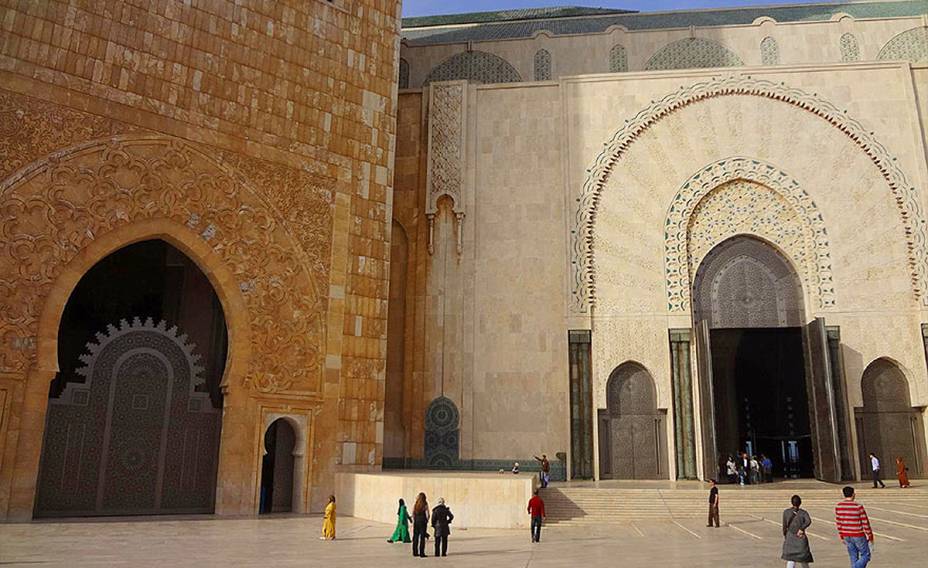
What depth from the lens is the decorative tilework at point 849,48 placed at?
13125 millimetres

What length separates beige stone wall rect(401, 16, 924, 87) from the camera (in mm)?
13195

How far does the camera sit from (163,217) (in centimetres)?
873

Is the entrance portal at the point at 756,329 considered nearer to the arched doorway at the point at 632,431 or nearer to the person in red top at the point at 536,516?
the arched doorway at the point at 632,431

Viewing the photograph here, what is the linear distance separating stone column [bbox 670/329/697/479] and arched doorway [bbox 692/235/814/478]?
20 cm

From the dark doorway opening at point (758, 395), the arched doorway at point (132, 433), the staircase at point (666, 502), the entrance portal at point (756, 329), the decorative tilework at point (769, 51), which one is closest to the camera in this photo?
the arched doorway at point (132, 433)

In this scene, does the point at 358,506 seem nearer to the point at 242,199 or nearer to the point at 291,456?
the point at 291,456

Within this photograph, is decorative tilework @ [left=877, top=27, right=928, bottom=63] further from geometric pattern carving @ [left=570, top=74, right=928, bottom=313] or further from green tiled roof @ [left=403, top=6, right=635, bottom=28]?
green tiled roof @ [left=403, top=6, right=635, bottom=28]

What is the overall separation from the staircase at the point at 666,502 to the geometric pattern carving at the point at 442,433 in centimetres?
264

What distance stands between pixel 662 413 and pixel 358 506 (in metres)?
5.16

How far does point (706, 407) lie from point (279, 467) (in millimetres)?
6490

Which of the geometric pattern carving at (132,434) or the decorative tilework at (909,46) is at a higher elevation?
the decorative tilework at (909,46)

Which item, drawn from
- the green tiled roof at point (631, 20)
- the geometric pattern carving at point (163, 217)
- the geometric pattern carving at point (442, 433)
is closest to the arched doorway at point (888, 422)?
the geometric pattern carving at point (442, 433)

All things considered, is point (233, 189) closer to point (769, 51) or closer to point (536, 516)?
point (536, 516)

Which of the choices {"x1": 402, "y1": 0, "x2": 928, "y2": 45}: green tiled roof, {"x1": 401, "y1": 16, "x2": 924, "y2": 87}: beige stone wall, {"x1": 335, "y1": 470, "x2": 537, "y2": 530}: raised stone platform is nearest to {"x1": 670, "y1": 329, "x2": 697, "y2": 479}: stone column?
{"x1": 335, "y1": 470, "x2": 537, "y2": 530}: raised stone platform
